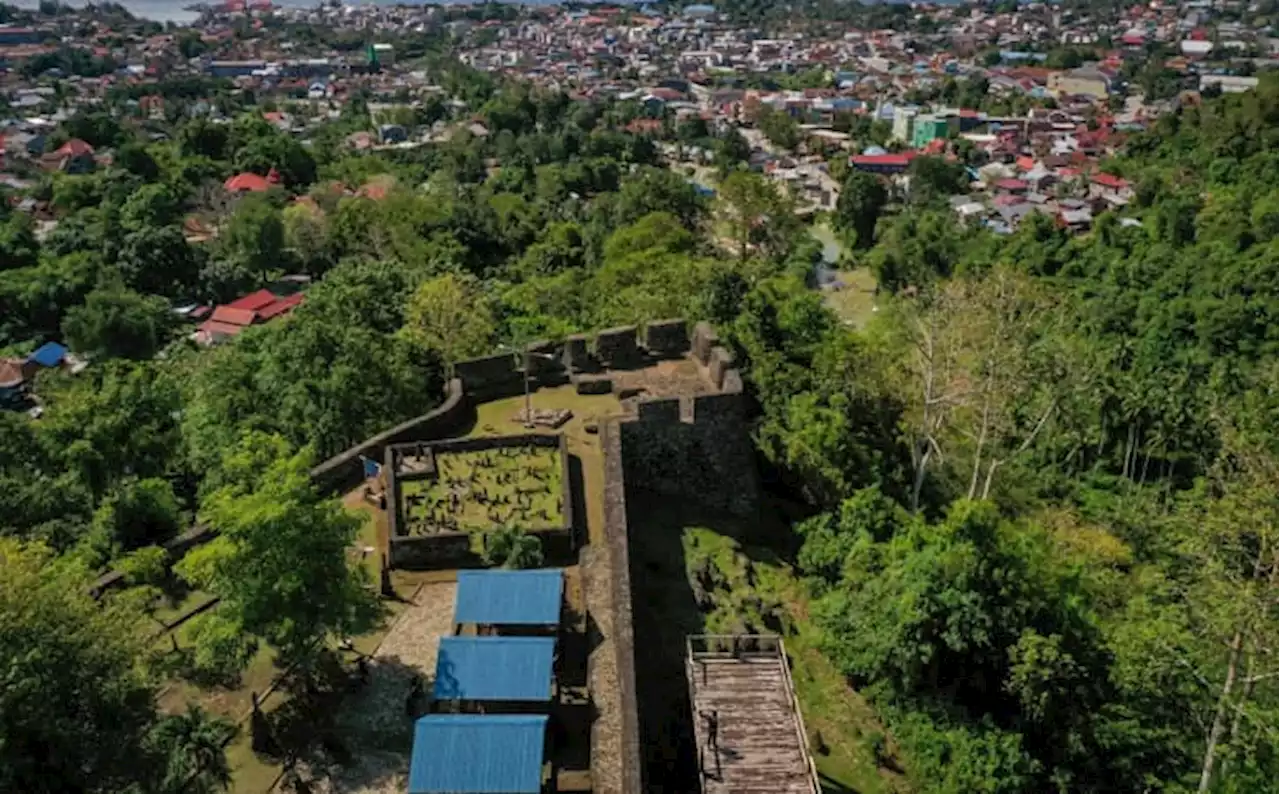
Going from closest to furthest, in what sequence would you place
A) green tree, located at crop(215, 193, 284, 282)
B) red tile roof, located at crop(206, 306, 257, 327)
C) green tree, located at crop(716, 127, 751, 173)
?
red tile roof, located at crop(206, 306, 257, 327) → green tree, located at crop(215, 193, 284, 282) → green tree, located at crop(716, 127, 751, 173)

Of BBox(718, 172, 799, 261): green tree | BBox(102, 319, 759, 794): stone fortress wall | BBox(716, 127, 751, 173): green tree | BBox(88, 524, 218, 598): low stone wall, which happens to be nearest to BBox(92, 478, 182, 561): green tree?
BBox(88, 524, 218, 598): low stone wall

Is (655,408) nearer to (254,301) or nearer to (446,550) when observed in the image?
(446,550)

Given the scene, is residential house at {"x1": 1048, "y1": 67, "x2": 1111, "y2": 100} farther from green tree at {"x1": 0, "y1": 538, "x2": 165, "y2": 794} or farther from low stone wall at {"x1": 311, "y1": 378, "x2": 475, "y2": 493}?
green tree at {"x1": 0, "y1": 538, "x2": 165, "y2": 794}

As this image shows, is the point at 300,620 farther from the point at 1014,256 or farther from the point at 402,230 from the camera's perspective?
the point at 1014,256

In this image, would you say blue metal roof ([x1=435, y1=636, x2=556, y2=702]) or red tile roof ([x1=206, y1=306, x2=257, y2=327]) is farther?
red tile roof ([x1=206, y1=306, x2=257, y2=327])

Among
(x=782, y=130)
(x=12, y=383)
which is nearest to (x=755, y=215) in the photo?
(x=12, y=383)

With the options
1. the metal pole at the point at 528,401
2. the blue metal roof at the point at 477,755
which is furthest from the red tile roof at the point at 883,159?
the blue metal roof at the point at 477,755
